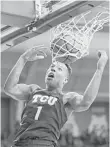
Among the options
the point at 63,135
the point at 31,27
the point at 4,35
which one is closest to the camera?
the point at 31,27

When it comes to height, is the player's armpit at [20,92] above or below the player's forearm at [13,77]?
below

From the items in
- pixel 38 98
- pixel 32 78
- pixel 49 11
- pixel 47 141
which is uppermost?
pixel 49 11

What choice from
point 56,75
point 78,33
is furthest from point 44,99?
point 78,33

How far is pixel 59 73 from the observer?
9.47 feet

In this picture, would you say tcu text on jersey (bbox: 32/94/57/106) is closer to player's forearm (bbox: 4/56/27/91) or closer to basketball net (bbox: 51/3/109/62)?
player's forearm (bbox: 4/56/27/91)

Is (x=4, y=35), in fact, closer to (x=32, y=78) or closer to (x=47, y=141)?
(x=47, y=141)

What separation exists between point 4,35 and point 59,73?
70 cm

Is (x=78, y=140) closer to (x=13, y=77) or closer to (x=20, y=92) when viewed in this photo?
(x=20, y=92)

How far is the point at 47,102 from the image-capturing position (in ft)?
9.22

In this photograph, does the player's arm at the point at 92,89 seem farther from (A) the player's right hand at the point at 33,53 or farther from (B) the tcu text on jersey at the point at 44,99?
(A) the player's right hand at the point at 33,53

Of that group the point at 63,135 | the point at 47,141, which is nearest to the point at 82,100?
the point at 47,141

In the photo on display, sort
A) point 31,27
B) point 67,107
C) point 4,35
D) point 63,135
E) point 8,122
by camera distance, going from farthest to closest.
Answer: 1. point 8,122
2. point 63,135
3. point 4,35
4. point 31,27
5. point 67,107

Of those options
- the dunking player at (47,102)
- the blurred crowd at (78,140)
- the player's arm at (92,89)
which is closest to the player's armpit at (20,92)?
the dunking player at (47,102)

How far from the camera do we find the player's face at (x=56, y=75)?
112 inches
